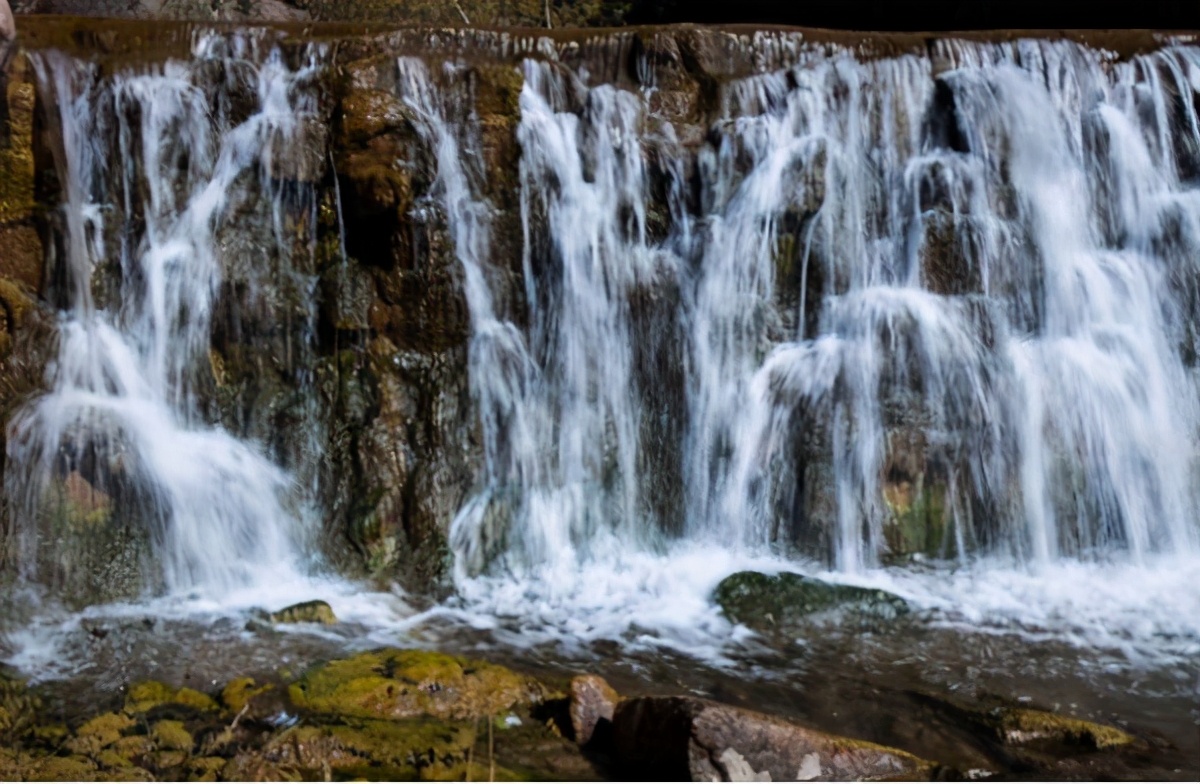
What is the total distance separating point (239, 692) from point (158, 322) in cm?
333

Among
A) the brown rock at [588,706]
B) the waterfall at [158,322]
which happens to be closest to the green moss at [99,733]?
the brown rock at [588,706]

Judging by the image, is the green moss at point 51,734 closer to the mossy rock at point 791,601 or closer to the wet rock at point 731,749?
the wet rock at point 731,749

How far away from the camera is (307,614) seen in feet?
22.2

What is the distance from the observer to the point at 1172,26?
12797mm

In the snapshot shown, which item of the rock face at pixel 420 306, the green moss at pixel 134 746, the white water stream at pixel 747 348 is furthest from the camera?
the rock face at pixel 420 306

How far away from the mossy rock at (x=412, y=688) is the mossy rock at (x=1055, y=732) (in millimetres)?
2114

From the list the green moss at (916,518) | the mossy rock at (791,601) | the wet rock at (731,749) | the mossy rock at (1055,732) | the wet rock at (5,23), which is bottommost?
the mossy rock at (1055,732)

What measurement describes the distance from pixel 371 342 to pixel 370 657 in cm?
262

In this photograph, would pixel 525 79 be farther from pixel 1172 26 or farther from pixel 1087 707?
pixel 1172 26

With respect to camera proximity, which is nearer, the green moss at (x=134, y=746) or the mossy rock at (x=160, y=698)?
the green moss at (x=134, y=746)

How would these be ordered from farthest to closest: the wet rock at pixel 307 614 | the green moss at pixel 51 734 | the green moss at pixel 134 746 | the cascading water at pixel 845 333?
the cascading water at pixel 845 333 < the wet rock at pixel 307 614 < the green moss at pixel 51 734 < the green moss at pixel 134 746

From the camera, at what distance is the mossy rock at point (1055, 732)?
5.28m

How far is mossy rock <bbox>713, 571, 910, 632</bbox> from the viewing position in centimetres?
700

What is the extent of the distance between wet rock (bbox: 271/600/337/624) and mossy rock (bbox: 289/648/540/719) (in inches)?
31.6
